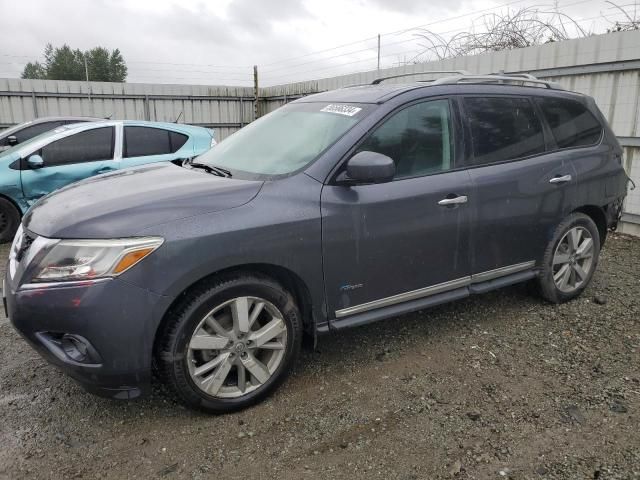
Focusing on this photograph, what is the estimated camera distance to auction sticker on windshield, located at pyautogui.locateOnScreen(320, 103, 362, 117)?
3.11m

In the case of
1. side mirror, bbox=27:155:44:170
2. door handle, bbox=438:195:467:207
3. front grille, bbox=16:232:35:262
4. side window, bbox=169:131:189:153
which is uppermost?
side window, bbox=169:131:189:153

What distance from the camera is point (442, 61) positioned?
26.8 ft

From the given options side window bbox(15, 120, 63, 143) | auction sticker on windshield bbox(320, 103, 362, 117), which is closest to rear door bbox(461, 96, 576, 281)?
auction sticker on windshield bbox(320, 103, 362, 117)

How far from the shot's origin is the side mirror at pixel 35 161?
620 centimetres

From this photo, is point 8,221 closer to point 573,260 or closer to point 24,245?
point 24,245

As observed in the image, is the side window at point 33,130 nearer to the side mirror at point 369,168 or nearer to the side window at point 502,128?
the side mirror at point 369,168

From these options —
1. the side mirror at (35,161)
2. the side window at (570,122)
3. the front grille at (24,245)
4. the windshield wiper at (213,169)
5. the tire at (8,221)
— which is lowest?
the tire at (8,221)

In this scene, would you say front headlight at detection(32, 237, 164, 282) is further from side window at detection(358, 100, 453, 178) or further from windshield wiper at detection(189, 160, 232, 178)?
side window at detection(358, 100, 453, 178)

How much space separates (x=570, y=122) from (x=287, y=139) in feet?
7.77

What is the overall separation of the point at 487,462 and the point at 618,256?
13.7 ft

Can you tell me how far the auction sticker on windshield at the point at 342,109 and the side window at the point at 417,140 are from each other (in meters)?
0.22

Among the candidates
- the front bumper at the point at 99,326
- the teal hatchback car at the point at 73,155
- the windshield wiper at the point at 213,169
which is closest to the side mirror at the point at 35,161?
the teal hatchback car at the point at 73,155

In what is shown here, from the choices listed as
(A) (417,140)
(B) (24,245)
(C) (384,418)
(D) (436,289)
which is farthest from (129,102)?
(C) (384,418)

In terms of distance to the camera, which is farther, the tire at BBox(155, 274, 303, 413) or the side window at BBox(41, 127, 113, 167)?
the side window at BBox(41, 127, 113, 167)
